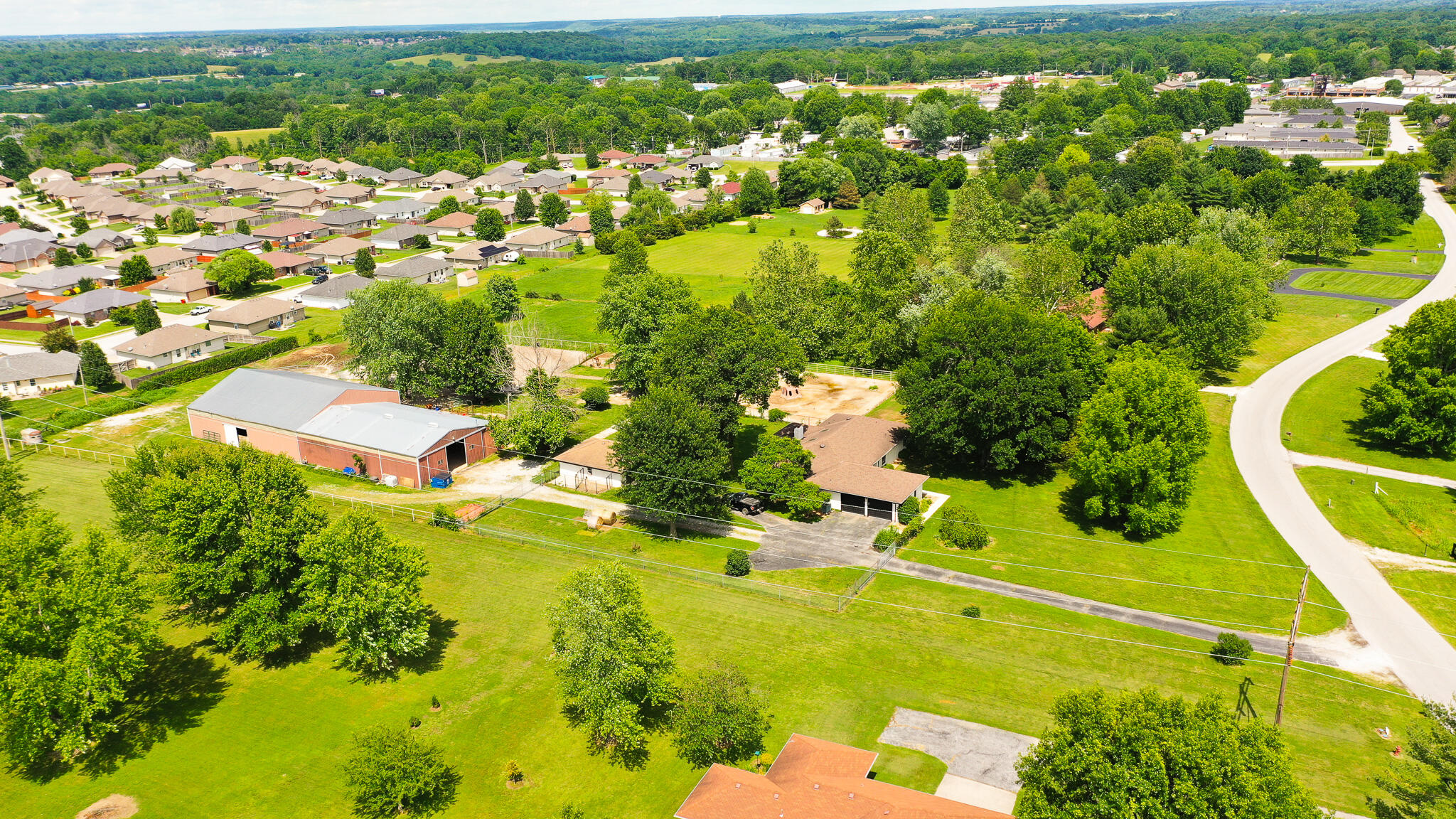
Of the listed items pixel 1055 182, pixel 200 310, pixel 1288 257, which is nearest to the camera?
pixel 200 310

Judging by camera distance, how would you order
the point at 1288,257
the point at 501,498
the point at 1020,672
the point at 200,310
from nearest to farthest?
the point at 1020,672 < the point at 501,498 < the point at 200,310 < the point at 1288,257

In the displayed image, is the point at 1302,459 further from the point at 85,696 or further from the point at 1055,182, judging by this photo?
the point at 1055,182

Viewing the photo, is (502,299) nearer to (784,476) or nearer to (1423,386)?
(784,476)

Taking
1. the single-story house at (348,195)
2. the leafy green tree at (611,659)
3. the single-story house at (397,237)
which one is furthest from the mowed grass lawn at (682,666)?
the single-story house at (348,195)

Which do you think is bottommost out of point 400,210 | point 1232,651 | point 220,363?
point 1232,651

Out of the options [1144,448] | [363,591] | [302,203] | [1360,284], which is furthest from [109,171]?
[1360,284]

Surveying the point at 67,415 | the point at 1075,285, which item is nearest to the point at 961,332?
the point at 1075,285

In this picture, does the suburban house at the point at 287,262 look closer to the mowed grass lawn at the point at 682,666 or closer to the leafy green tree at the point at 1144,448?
the mowed grass lawn at the point at 682,666
